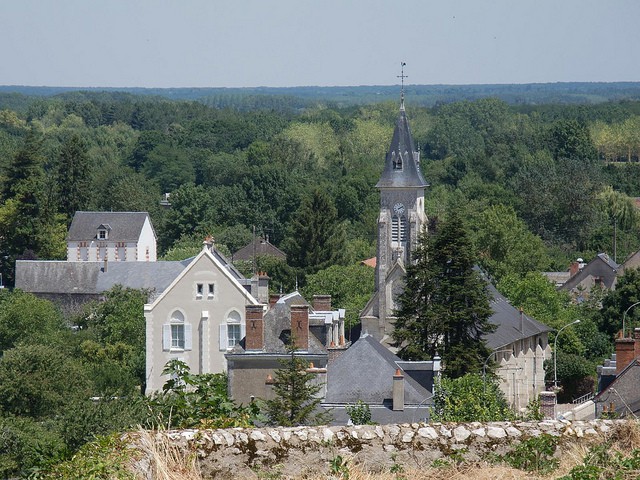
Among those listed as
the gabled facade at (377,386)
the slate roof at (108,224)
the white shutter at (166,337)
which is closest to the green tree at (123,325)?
the white shutter at (166,337)

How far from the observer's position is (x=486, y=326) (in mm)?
42594

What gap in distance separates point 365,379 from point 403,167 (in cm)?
2876

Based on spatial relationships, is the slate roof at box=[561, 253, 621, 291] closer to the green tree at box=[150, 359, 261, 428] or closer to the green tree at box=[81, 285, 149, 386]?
the green tree at box=[81, 285, 149, 386]

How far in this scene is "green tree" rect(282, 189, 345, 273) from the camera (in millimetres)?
78750

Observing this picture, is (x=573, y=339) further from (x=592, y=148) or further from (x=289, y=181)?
(x=592, y=148)

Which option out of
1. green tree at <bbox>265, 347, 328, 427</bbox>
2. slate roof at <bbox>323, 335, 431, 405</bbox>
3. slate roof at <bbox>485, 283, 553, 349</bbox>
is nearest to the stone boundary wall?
green tree at <bbox>265, 347, 328, 427</bbox>

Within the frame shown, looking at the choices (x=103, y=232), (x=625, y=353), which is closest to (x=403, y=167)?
(x=625, y=353)

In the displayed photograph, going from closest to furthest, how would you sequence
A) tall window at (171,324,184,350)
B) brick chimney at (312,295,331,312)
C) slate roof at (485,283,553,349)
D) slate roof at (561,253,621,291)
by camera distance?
brick chimney at (312,295,331,312), tall window at (171,324,184,350), slate roof at (485,283,553,349), slate roof at (561,253,621,291)

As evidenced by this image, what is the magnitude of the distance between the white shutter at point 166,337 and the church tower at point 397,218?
11553 mm

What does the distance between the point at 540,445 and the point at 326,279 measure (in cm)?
5313

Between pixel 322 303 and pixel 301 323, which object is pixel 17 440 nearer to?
pixel 301 323

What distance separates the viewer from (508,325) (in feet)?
167

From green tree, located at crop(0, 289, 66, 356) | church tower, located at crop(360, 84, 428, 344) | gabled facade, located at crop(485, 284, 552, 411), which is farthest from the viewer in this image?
church tower, located at crop(360, 84, 428, 344)

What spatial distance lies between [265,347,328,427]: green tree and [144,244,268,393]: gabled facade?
46.9 feet
